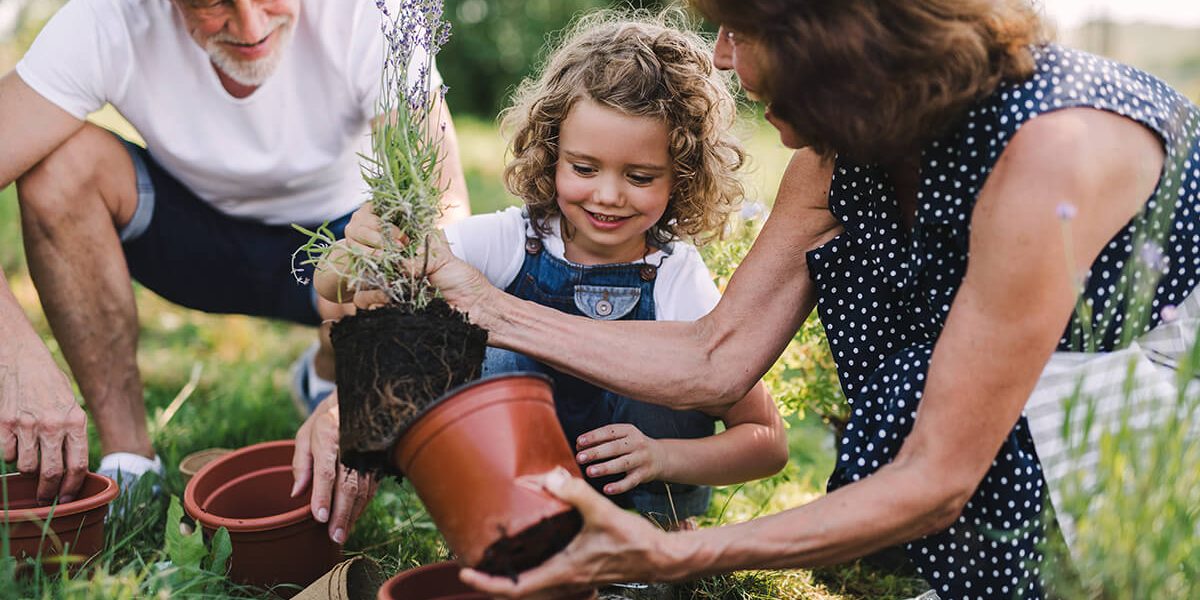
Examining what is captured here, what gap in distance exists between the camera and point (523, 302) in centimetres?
215

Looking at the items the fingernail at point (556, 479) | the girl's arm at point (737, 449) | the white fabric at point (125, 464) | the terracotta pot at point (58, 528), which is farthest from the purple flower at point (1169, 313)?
the white fabric at point (125, 464)

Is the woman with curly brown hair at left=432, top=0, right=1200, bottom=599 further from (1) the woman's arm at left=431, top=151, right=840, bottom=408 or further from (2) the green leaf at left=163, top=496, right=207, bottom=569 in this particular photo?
(2) the green leaf at left=163, top=496, right=207, bottom=569

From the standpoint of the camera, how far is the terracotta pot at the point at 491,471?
1604 millimetres

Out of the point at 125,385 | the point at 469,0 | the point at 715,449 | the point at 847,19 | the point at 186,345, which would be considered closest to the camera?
the point at 847,19

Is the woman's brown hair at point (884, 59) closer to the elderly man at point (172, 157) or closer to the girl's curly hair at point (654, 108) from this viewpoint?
the girl's curly hair at point (654, 108)

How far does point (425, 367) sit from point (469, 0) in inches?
419

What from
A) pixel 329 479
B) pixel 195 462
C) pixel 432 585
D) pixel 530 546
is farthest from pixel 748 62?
pixel 195 462

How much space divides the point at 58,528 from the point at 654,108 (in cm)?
158

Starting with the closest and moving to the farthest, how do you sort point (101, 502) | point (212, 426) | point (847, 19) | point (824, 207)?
point (847, 19) → point (101, 502) → point (824, 207) → point (212, 426)

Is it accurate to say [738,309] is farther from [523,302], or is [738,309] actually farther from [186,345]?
[186,345]

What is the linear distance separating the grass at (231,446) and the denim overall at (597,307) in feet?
0.54

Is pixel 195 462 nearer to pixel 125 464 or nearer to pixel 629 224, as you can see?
pixel 125 464

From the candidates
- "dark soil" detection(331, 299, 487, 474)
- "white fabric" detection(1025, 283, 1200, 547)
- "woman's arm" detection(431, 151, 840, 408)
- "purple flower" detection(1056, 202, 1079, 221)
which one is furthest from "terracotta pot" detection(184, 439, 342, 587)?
"purple flower" detection(1056, 202, 1079, 221)

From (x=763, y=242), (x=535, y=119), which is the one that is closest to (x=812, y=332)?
(x=763, y=242)
